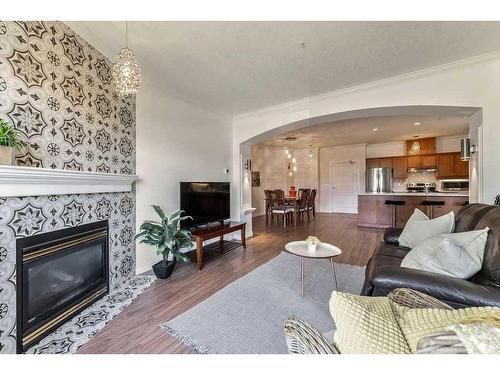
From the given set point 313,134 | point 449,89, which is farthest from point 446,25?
point 313,134

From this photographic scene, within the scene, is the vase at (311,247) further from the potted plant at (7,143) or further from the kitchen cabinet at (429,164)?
the kitchen cabinet at (429,164)

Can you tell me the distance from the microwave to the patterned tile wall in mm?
8482

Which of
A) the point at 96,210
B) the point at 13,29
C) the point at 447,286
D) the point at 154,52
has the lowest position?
the point at 447,286

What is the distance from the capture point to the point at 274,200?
6762 millimetres

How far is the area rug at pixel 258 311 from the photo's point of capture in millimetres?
1588

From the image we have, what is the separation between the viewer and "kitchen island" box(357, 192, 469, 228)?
198 inches

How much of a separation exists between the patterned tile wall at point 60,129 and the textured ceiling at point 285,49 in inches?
15.1

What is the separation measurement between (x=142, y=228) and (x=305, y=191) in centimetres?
522

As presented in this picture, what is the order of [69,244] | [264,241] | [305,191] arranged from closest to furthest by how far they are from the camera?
[69,244]
[264,241]
[305,191]

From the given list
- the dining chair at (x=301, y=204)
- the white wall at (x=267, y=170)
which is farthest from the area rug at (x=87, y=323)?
the white wall at (x=267, y=170)

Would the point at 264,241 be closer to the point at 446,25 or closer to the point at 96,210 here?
the point at 96,210

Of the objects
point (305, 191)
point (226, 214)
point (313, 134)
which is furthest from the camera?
point (305, 191)

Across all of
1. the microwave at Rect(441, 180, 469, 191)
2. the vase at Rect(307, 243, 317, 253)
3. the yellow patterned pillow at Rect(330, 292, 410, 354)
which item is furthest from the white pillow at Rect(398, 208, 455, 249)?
the microwave at Rect(441, 180, 469, 191)

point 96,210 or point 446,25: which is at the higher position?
point 446,25
